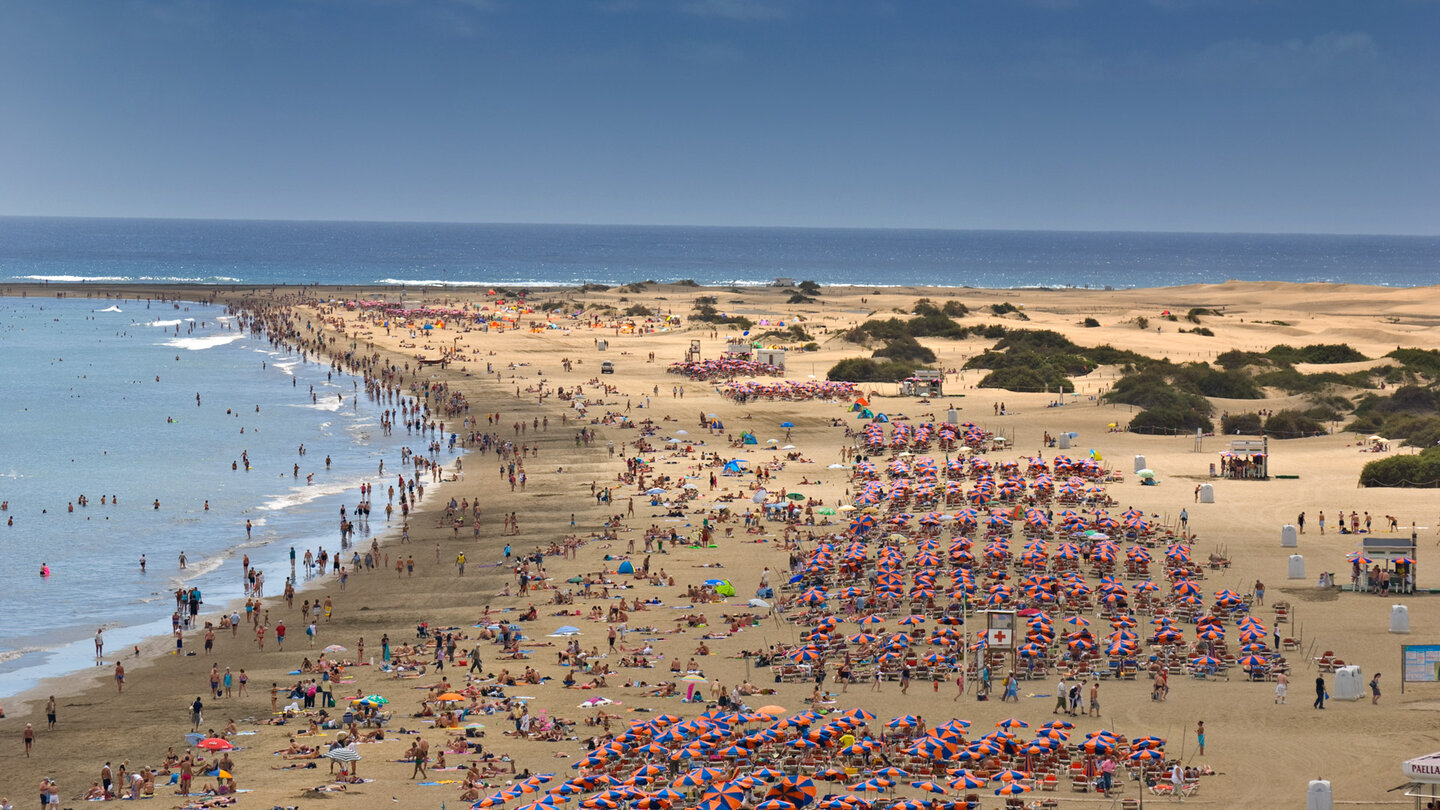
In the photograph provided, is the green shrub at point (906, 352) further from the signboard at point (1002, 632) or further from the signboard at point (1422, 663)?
the signboard at point (1422, 663)

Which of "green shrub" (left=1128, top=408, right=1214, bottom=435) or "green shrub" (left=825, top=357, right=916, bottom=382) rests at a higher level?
"green shrub" (left=825, top=357, right=916, bottom=382)

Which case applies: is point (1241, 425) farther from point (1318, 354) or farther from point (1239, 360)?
point (1318, 354)

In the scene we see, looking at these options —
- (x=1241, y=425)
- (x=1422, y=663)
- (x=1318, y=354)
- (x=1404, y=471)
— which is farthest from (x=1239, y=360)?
(x=1422, y=663)

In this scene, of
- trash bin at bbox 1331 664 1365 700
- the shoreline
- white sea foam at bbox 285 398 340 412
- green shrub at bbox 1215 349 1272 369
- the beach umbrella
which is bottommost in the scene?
the shoreline

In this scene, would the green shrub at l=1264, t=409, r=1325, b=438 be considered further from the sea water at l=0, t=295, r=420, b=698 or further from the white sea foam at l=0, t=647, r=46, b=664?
the white sea foam at l=0, t=647, r=46, b=664

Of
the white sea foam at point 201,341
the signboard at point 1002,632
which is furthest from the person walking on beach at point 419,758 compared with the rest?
the white sea foam at point 201,341

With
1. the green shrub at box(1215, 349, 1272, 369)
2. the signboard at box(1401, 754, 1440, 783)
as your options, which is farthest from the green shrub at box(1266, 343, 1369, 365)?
the signboard at box(1401, 754, 1440, 783)

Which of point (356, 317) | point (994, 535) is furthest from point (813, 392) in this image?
point (356, 317)
